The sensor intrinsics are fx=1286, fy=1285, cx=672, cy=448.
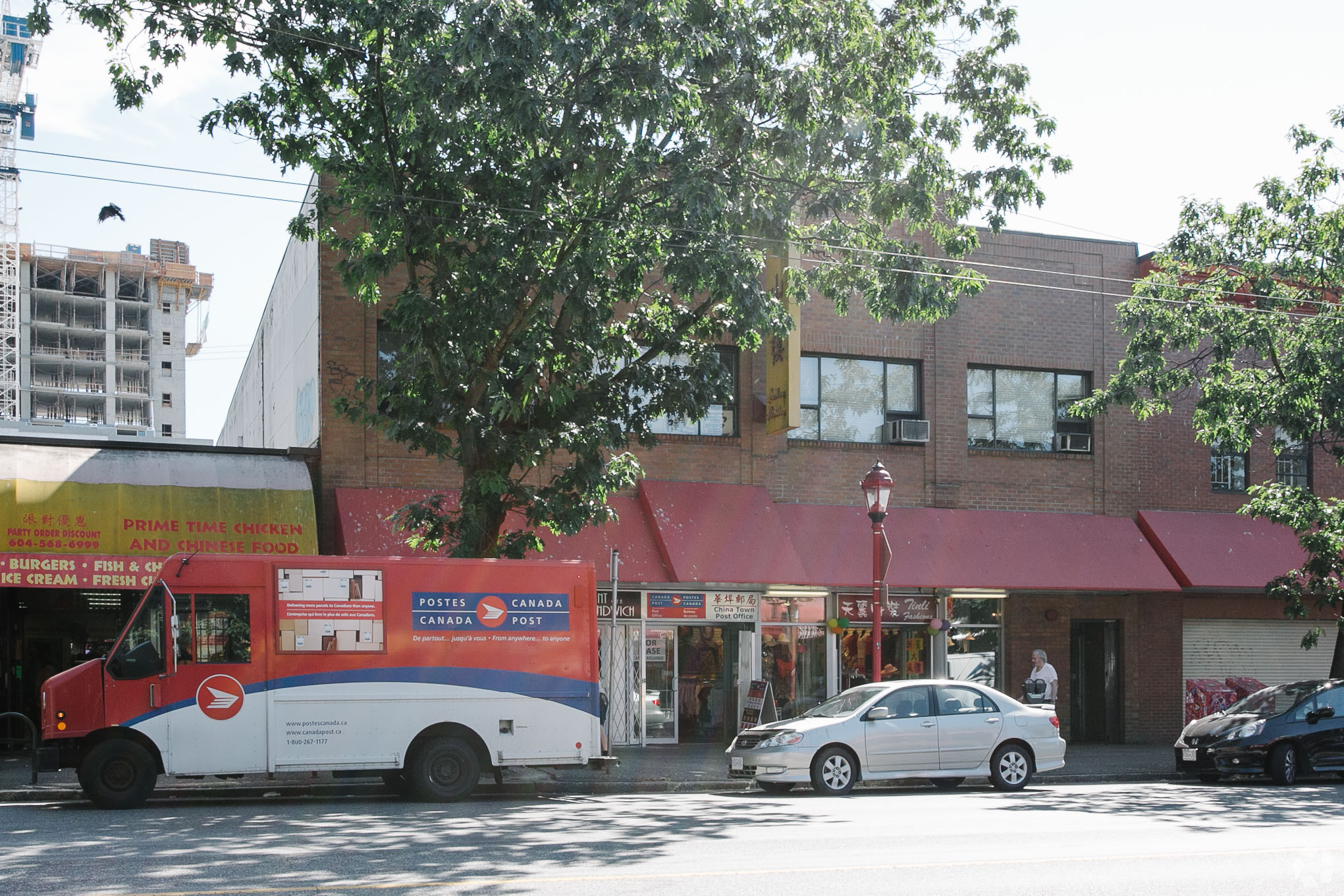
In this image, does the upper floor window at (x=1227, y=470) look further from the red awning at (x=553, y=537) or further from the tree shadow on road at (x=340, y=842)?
the tree shadow on road at (x=340, y=842)

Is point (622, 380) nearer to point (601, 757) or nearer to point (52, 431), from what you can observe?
point (601, 757)

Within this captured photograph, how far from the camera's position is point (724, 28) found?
1435cm

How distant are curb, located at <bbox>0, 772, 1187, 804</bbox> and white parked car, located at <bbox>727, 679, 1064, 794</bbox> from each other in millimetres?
569

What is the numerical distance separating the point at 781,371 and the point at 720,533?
2.79m

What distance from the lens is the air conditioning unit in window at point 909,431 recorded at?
72.2ft

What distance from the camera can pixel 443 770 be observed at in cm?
1386

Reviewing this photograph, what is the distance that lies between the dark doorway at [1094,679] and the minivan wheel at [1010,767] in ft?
25.7

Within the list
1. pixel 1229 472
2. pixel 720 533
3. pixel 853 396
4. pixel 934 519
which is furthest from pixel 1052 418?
pixel 720 533

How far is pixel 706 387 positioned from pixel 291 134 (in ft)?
19.7

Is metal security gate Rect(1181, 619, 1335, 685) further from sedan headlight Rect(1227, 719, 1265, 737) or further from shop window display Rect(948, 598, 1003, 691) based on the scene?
sedan headlight Rect(1227, 719, 1265, 737)

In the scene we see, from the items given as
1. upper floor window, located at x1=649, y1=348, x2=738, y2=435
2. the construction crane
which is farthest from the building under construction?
upper floor window, located at x1=649, y1=348, x2=738, y2=435

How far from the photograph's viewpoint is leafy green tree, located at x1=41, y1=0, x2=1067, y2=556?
542 inches

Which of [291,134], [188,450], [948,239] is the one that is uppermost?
[291,134]

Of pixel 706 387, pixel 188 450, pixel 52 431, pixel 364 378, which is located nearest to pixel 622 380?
pixel 706 387
